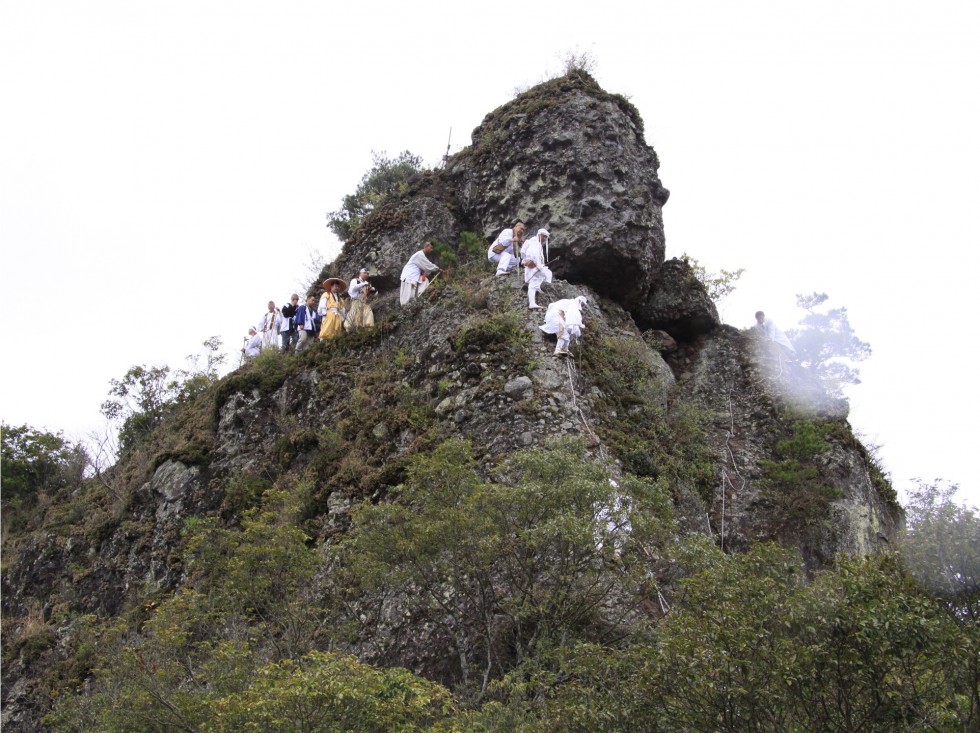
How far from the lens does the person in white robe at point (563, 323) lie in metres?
18.2

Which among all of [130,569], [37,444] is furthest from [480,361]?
[37,444]

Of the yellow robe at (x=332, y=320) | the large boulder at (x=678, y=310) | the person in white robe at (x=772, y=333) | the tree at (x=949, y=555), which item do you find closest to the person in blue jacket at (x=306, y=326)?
the yellow robe at (x=332, y=320)

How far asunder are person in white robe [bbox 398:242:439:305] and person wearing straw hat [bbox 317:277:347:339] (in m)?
1.88

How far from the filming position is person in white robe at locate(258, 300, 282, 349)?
84.4 ft

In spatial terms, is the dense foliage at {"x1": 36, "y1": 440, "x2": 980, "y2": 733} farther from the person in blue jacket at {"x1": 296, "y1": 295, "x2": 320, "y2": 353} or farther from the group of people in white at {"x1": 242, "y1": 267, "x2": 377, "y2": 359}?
the person in blue jacket at {"x1": 296, "y1": 295, "x2": 320, "y2": 353}

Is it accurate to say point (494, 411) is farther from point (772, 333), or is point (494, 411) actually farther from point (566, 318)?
point (772, 333)

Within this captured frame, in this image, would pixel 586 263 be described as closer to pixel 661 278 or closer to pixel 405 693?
pixel 661 278

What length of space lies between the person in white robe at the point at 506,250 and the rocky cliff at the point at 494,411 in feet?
1.54

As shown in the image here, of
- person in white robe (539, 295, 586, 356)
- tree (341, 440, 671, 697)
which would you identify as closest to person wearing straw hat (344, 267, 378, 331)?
person in white robe (539, 295, 586, 356)

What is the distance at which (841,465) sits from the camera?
744 inches

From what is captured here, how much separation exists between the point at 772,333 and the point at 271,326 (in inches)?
563

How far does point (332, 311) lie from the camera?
2366 cm

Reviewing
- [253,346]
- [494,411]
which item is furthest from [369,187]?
[494,411]

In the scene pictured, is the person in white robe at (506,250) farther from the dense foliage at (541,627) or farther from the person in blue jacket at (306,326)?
the dense foliage at (541,627)
